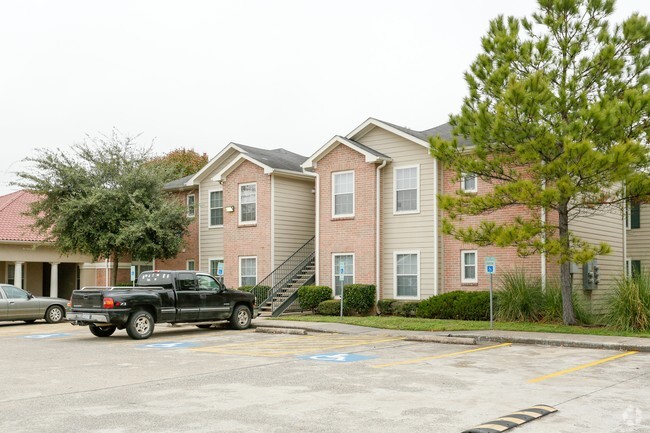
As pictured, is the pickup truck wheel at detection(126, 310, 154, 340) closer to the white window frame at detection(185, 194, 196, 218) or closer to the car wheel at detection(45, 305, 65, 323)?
the car wheel at detection(45, 305, 65, 323)

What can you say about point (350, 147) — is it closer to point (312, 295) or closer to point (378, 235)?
point (378, 235)

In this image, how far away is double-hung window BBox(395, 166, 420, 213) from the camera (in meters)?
25.8

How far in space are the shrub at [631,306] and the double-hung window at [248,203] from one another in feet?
49.0

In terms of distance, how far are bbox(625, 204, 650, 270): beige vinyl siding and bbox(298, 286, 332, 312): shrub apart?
43.2 ft

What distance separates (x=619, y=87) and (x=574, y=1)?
8.48ft

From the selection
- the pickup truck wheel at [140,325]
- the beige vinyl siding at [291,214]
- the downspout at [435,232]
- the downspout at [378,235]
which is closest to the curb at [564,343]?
the downspout at [435,232]

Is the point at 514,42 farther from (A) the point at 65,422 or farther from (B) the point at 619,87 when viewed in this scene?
(A) the point at 65,422

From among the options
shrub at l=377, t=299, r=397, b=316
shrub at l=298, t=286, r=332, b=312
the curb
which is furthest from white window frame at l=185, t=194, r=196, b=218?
the curb

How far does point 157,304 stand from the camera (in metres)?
19.0

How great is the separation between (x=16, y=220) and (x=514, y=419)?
33.0m

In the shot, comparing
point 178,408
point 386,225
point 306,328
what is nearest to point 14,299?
point 306,328

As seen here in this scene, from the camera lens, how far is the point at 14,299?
23516mm

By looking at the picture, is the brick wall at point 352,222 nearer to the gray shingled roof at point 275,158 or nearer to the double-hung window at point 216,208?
the gray shingled roof at point 275,158

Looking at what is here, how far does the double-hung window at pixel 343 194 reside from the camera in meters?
27.1
